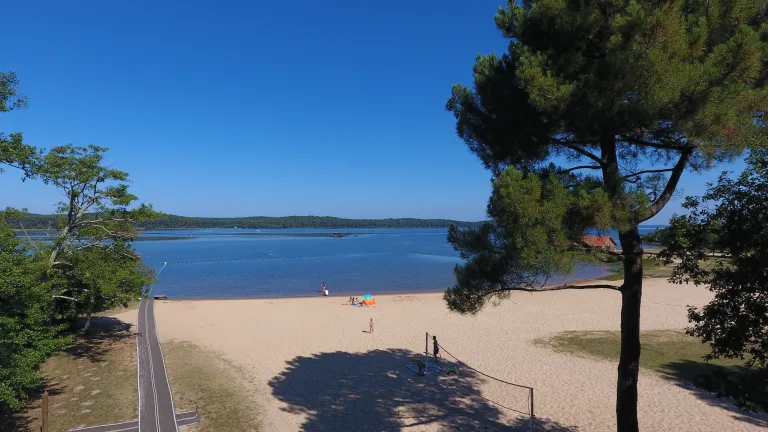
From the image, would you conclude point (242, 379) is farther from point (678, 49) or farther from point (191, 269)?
point (191, 269)

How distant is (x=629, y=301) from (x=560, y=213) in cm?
211

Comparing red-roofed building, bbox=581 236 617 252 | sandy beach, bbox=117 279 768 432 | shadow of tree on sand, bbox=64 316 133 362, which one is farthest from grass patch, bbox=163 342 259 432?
red-roofed building, bbox=581 236 617 252

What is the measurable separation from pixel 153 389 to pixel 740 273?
13.8m

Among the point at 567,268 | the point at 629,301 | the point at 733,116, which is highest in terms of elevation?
the point at 733,116

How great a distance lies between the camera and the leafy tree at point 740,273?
4145 mm

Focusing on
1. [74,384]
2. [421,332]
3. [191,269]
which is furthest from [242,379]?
[191,269]

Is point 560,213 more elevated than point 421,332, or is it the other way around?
point 560,213

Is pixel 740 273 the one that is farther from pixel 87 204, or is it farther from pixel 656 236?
pixel 87 204

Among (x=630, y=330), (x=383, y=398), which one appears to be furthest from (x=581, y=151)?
(x=383, y=398)

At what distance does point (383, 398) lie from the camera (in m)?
11.6

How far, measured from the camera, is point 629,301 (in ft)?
21.3

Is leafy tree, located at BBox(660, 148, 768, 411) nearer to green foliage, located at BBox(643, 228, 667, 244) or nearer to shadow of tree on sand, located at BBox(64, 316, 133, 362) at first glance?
green foliage, located at BBox(643, 228, 667, 244)

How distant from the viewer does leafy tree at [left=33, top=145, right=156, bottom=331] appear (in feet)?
47.6

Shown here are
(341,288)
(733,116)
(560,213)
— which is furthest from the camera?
(341,288)
